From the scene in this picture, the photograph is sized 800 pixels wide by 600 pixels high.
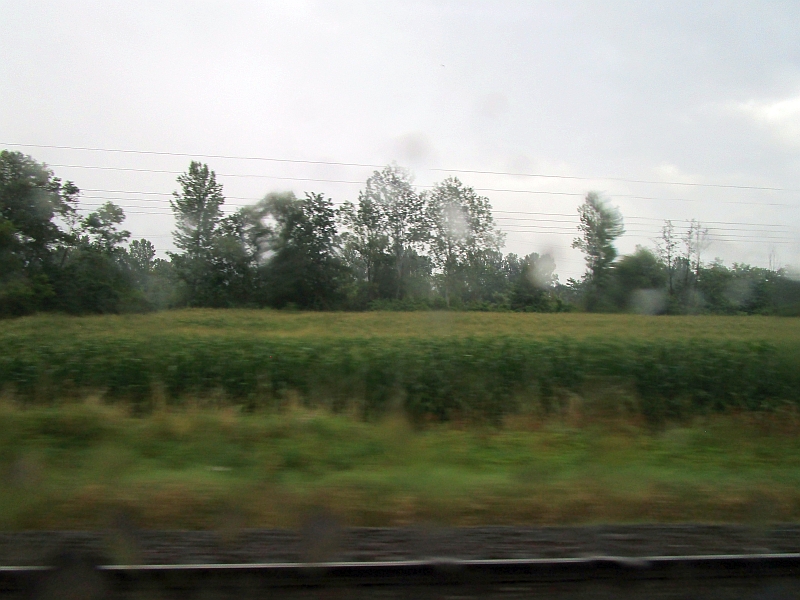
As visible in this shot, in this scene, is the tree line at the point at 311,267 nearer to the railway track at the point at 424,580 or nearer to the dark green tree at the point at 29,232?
the dark green tree at the point at 29,232

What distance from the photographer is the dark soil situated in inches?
190

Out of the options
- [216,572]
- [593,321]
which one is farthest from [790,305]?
[216,572]

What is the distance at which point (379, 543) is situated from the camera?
5.12 m

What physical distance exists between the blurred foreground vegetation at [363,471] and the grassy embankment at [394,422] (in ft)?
0.11

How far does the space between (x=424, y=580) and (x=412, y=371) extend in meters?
7.45

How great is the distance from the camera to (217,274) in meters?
20.4

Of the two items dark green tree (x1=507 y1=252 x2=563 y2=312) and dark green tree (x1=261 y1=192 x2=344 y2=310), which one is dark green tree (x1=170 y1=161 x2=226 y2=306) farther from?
dark green tree (x1=507 y1=252 x2=563 y2=312)

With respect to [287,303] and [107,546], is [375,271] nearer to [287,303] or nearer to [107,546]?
[287,303]

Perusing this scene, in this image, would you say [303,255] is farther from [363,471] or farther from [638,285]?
[363,471]

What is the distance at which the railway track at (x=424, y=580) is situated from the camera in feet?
14.3

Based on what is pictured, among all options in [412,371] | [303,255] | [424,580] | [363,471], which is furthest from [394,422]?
[303,255]

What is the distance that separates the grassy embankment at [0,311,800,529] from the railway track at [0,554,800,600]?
1.08 meters

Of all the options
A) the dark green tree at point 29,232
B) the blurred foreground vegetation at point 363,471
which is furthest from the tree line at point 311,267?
the blurred foreground vegetation at point 363,471

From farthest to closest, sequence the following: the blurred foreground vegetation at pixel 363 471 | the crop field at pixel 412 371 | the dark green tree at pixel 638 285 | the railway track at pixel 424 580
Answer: the dark green tree at pixel 638 285 → the crop field at pixel 412 371 → the blurred foreground vegetation at pixel 363 471 → the railway track at pixel 424 580
